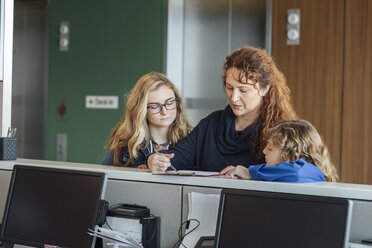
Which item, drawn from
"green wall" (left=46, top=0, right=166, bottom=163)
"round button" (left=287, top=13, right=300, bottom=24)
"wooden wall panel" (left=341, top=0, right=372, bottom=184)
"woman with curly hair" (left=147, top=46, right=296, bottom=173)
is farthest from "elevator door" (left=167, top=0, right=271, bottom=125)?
"woman with curly hair" (left=147, top=46, right=296, bottom=173)

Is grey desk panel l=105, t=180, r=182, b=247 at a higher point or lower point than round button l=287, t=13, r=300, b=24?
lower

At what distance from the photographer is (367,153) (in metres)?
3.76

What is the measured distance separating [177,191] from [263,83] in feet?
2.44

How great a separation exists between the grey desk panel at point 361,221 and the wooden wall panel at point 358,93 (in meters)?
2.30

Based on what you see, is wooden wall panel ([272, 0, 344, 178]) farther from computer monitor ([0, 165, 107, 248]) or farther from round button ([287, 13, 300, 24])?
computer monitor ([0, 165, 107, 248])

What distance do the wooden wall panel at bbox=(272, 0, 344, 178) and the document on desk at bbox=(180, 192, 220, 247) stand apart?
7.37ft

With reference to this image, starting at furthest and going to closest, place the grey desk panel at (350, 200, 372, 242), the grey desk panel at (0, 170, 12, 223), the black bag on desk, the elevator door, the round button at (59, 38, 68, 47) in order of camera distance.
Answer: the round button at (59, 38, 68, 47), the elevator door, the grey desk panel at (0, 170, 12, 223), the black bag on desk, the grey desk panel at (350, 200, 372, 242)

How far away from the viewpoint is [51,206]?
6.48 feet

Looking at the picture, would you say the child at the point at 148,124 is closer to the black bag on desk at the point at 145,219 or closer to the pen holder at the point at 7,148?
the pen holder at the point at 7,148

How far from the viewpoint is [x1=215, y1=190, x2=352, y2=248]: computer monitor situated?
142 cm

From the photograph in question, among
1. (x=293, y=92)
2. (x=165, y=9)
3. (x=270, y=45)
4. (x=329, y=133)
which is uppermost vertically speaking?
(x=165, y=9)

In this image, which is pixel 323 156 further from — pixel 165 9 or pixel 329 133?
pixel 165 9

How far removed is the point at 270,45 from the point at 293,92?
1.34 ft

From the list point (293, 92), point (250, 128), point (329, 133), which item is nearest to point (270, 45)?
point (293, 92)
